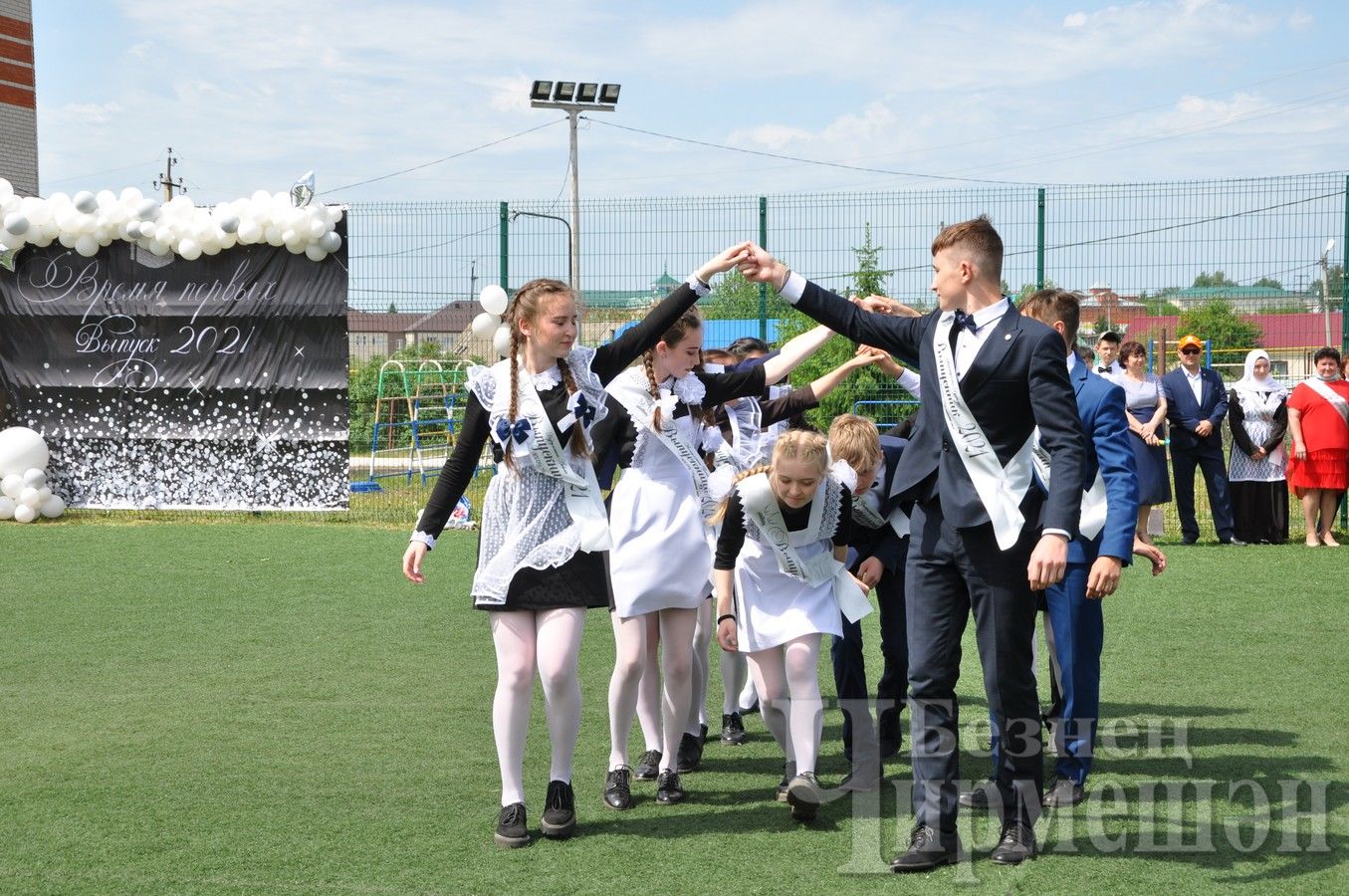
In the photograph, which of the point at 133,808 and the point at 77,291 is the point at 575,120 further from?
the point at 133,808

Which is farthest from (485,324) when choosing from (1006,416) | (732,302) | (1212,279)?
(732,302)

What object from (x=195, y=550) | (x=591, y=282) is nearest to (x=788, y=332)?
(x=591, y=282)

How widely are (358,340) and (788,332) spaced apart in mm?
4267

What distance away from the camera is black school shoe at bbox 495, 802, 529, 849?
4148 mm

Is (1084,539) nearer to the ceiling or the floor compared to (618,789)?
nearer to the ceiling

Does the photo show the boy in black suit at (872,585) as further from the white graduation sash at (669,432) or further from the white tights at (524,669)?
the white tights at (524,669)

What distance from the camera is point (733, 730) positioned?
5.56 m

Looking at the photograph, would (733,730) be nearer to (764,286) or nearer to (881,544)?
(881,544)

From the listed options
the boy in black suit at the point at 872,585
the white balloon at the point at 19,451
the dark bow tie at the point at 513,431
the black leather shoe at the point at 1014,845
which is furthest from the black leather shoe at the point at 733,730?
the white balloon at the point at 19,451

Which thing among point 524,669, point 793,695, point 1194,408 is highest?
point 1194,408

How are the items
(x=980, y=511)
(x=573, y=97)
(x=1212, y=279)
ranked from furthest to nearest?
(x=573, y=97), (x=1212, y=279), (x=980, y=511)

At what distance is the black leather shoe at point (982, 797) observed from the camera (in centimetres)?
459

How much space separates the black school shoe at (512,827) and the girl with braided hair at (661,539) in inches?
18.1

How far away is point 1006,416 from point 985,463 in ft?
0.49
